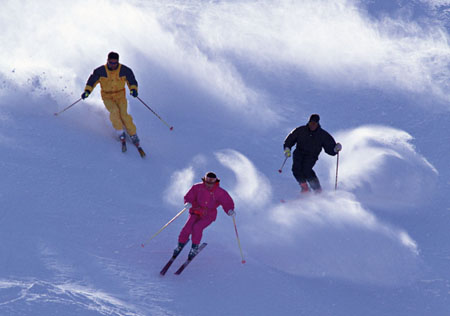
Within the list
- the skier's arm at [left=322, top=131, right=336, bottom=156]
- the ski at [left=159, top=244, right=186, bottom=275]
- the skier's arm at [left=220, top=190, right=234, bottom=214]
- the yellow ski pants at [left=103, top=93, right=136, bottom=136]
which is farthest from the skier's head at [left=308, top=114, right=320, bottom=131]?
the yellow ski pants at [left=103, top=93, right=136, bottom=136]

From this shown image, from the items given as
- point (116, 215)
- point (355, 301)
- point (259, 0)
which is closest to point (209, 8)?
point (259, 0)

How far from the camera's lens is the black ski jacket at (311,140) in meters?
8.93

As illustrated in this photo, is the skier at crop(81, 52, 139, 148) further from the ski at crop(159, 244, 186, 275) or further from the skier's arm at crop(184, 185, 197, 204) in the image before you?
the ski at crop(159, 244, 186, 275)

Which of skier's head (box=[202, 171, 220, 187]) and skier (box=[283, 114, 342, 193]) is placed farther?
skier (box=[283, 114, 342, 193])

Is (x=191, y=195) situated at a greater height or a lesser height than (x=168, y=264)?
greater

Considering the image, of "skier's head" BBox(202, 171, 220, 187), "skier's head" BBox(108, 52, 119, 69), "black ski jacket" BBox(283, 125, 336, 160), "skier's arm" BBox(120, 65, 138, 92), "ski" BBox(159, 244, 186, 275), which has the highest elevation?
"skier's arm" BBox(120, 65, 138, 92)

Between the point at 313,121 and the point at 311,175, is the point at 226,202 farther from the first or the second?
the point at 311,175

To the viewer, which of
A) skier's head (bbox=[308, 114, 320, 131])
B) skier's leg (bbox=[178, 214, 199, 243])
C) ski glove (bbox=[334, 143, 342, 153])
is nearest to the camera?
skier's leg (bbox=[178, 214, 199, 243])

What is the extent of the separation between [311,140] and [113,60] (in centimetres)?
333

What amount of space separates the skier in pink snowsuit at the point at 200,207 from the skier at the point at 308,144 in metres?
1.89

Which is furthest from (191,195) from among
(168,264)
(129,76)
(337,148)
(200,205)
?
(129,76)

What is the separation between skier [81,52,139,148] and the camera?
30.8ft

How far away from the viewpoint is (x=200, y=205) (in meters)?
7.36

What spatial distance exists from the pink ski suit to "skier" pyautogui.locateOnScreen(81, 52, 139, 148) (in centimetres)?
279
